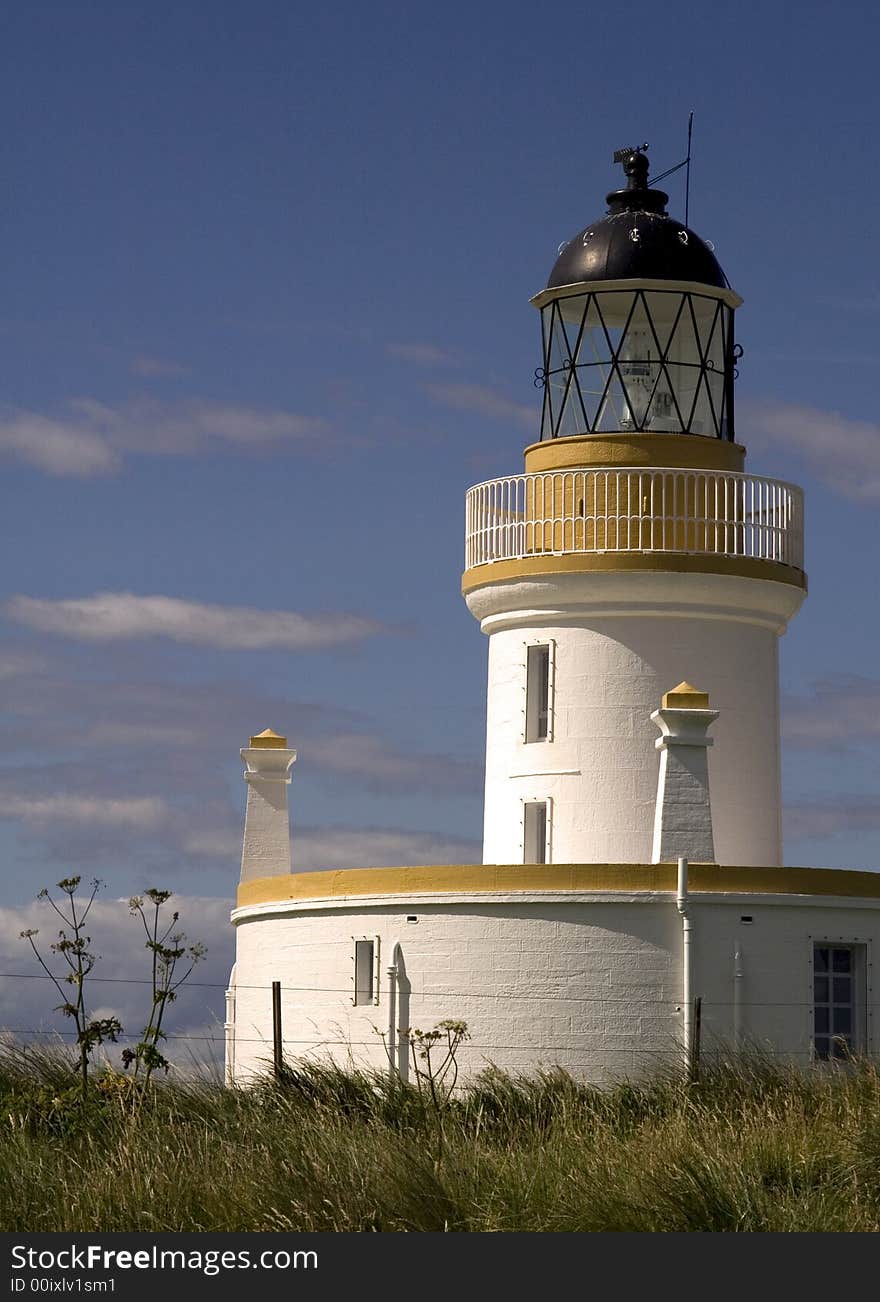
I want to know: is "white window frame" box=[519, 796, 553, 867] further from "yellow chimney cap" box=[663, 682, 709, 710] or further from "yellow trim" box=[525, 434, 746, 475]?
"yellow trim" box=[525, 434, 746, 475]

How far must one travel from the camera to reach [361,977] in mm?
25641

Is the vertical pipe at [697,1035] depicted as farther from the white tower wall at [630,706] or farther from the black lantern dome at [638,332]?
the black lantern dome at [638,332]

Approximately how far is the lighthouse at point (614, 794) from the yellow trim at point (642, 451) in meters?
0.03

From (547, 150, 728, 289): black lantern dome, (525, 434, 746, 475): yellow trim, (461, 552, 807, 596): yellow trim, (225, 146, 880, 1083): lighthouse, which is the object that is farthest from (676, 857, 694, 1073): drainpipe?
(547, 150, 728, 289): black lantern dome

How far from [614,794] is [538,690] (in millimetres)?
1623

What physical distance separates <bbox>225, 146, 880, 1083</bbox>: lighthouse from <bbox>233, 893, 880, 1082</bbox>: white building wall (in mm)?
22

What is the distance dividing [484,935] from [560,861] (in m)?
2.65

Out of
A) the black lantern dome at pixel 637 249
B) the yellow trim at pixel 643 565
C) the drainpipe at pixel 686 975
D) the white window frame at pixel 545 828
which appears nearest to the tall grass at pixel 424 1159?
the drainpipe at pixel 686 975

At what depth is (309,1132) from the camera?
66.7 ft

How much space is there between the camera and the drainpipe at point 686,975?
24312 millimetres

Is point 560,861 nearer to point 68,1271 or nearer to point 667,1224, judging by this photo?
point 667,1224

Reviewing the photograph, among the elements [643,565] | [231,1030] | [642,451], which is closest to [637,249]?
[642,451]

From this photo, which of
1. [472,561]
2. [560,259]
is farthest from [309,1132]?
[560,259]

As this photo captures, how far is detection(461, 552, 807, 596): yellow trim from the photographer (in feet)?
89.0
